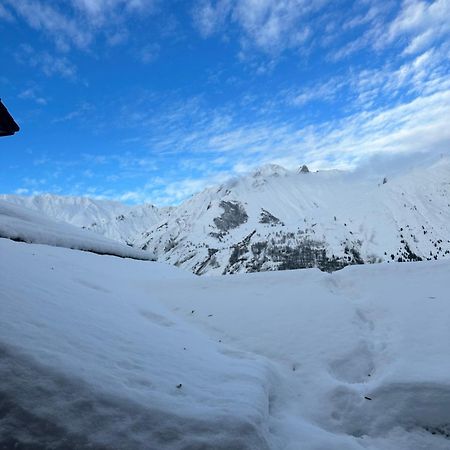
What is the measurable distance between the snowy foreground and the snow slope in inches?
165

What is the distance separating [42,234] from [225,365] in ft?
45.4

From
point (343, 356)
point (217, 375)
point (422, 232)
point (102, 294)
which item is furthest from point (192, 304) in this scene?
point (422, 232)

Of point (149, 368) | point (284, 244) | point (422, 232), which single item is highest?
point (422, 232)

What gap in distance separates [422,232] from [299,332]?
15906 centimetres

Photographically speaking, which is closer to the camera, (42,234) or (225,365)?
(225,365)

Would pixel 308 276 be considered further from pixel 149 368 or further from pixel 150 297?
pixel 149 368

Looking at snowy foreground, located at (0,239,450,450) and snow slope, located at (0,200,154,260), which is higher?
snow slope, located at (0,200,154,260)

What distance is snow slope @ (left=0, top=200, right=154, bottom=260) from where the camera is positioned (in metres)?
16.2

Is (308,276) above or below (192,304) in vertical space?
above

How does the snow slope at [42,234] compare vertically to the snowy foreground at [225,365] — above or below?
above

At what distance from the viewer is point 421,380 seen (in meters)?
6.43

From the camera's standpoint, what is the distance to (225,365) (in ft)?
22.0

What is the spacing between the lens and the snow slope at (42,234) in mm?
16203

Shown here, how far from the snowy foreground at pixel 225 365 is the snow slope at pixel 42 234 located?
13.7 ft
